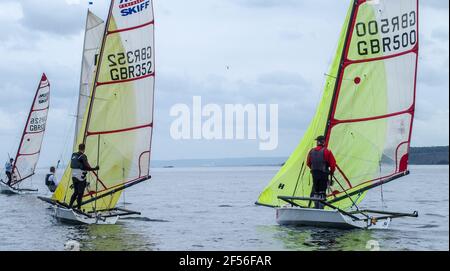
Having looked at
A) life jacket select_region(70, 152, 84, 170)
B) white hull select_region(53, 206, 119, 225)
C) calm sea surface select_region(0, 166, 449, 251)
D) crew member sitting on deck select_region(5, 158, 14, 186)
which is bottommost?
calm sea surface select_region(0, 166, 449, 251)

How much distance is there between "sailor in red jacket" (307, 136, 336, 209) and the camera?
60.0 feet

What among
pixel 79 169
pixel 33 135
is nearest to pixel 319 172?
pixel 79 169

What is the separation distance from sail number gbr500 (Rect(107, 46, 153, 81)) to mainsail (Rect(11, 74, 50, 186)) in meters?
19.3

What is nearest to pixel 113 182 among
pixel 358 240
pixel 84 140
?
pixel 84 140

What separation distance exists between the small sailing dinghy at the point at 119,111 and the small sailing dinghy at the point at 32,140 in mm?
19260

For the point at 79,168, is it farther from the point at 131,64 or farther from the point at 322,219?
the point at 322,219

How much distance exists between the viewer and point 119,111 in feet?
71.5

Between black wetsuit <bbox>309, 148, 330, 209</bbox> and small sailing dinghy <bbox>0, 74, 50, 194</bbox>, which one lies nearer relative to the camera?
black wetsuit <bbox>309, 148, 330, 209</bbox>

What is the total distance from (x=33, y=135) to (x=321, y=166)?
1048 inches

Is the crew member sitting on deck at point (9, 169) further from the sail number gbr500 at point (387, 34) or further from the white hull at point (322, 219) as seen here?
the sail number gbr500 at point (387, 34)

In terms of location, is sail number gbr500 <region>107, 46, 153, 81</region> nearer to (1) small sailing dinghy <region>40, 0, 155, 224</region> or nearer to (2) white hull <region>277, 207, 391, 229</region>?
(1) small sailing dinghy <region>40, 0, 155, 224</region>

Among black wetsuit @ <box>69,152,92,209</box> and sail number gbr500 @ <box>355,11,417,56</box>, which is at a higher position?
sail number gbr500 @ <box>355,11,417,56</box>

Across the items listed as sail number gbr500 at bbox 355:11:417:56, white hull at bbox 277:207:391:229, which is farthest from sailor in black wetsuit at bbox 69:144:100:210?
sail number gbr500 at bbox 355:11:417:56

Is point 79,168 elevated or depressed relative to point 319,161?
depressed
